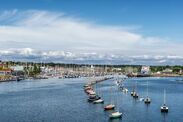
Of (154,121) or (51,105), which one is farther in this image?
(51,105)

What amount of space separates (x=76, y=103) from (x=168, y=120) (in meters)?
39.3

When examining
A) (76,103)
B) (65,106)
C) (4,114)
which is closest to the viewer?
(4,114)

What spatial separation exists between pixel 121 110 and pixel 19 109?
28146 millimetres

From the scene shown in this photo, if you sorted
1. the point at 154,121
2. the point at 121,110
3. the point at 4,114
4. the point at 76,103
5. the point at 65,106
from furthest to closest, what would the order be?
the point at 76,103 → the point at 65,106 → the point at 121,110 → the point at 4,114 → the point at 154,121

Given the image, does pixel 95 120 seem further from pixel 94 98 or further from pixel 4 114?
pixel 94 98

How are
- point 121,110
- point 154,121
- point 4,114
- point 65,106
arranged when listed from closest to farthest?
1. point 154,121
2. point 4,114
3. point 121,110
4. point 65,106

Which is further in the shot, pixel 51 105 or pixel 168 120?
pixel 51 105

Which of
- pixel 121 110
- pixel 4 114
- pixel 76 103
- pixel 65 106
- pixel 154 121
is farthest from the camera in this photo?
pixel 76 103

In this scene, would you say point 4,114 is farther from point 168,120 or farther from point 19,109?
point 168,120

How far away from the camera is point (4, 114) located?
9769 centimetres

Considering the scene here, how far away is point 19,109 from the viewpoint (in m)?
108

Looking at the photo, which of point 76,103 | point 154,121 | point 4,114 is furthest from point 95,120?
point 76,103

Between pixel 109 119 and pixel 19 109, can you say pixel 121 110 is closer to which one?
pixel 109 119

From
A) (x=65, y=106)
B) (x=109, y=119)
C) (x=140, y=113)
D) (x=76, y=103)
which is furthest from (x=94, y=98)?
(x=109, y=119)
